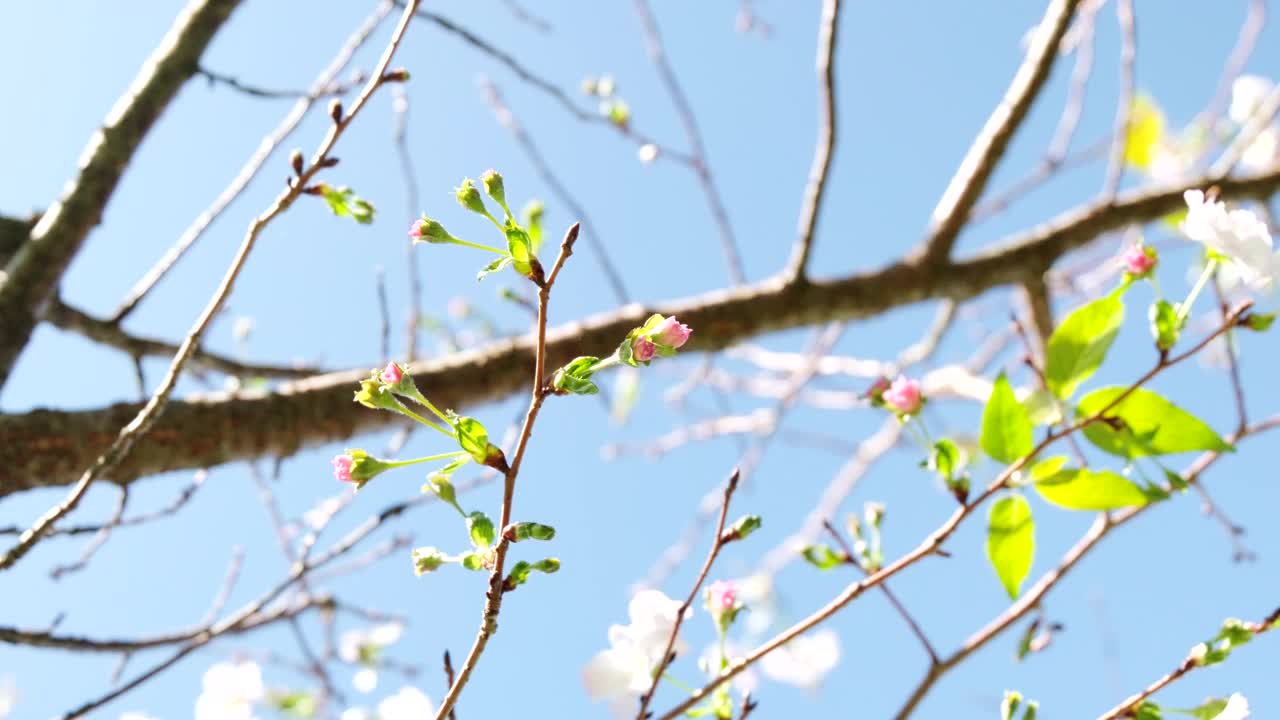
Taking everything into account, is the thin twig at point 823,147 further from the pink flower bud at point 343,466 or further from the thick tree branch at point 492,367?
the pink flower bud at point 343,466

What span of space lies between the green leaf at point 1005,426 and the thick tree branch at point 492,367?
1.06 feet

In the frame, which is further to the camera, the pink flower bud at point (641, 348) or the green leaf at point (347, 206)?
the green leaf at point (347, 206)

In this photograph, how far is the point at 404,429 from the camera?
46.3 inches

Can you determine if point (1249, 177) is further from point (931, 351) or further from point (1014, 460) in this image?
point (1014, 460)

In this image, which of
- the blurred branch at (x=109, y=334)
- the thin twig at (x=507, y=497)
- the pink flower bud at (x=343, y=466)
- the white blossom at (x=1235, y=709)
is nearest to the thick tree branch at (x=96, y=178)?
the blurred branch at (x=109, y=334)

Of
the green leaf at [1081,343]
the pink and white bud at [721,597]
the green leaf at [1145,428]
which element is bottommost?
the pink and white bud at [721,597]

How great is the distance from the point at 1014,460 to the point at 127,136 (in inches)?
36.7

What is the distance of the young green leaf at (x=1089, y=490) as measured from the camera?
68cm

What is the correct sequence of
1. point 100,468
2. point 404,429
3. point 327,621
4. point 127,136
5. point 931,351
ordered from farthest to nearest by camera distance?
1. point 931,351
2. point 327,621
3. point 404,429
4. point 127,136
5. point 100,468

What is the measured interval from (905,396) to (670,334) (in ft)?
0.92

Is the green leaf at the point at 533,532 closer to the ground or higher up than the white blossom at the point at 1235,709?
higher up

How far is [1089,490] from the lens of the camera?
688 mm

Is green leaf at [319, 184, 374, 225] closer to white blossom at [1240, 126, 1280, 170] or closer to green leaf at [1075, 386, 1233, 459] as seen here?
green leaf at [1075, 386, 1233, 459]

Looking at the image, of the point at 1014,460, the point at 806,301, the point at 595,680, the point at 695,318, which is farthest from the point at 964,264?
the point at 595,680
